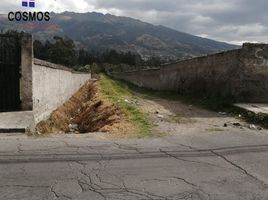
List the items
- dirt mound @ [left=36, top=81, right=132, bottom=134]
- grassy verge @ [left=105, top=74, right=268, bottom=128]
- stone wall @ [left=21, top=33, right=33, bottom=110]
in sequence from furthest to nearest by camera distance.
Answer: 1. grassy verge @ [left=105, top=74, right=268, bottom=128]
2. stone wall @ [left=21, top=33, right=33, bottom=110]
3. dirt mound @ [left=36, top=81, right=132, bottom=134]

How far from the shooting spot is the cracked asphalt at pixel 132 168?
535cm

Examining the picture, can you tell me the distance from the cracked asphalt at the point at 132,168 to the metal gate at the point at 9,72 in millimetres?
2860

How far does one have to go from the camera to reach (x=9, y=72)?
11742mm

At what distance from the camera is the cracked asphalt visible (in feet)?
17.6

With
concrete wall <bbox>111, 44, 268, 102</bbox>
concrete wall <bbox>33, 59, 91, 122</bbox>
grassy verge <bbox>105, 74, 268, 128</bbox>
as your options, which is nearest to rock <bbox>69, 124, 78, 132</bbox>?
concrete wall <bbox>33, 59, 91, 122</bbox>

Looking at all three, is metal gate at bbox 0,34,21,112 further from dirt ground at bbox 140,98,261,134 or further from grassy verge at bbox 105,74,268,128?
grassy verge at bbox 105,74,268,128

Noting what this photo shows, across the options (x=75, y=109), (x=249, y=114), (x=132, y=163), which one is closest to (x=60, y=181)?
(x=132, y=163)

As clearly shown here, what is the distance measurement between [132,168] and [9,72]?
660 cm

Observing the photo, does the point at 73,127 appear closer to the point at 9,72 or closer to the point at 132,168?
the point at 9,72

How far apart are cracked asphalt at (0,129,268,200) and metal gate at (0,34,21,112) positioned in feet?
9.38

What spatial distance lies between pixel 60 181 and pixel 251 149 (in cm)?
416

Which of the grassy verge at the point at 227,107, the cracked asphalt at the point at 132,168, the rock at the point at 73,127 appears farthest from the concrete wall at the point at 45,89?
the grassy verge at the point at 227,107

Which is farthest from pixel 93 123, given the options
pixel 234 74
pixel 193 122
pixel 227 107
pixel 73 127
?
pixel 234 74

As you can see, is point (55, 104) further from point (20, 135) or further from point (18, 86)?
point (20, 135)
